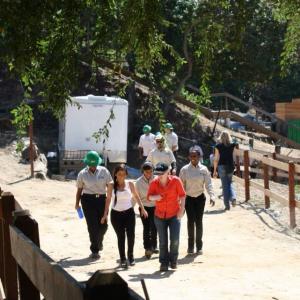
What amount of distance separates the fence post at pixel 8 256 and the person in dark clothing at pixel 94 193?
540cm

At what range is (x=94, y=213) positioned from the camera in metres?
11.1

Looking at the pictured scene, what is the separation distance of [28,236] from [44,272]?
969 millimetres

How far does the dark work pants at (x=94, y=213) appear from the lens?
11031 mm

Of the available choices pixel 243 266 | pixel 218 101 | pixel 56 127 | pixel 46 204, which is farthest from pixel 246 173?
pixel 218 101

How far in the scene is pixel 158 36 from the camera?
609cm

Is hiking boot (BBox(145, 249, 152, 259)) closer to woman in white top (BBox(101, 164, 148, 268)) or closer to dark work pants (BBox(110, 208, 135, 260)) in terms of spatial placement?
woman in white top (BBox(101, 164, 148, 268))

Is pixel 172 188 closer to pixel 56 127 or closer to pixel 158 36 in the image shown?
pixel 158 36

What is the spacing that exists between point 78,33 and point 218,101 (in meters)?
35.6

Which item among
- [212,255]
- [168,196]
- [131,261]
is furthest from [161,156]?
[168,196]

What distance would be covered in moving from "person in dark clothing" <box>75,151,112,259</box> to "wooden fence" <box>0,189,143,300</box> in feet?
16.1

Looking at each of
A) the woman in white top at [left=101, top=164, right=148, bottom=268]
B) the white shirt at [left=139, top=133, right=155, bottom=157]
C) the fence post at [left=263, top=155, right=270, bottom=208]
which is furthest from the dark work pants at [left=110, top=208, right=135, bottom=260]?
the white shirt at [left=139, top=133, right=155, bottom=157]

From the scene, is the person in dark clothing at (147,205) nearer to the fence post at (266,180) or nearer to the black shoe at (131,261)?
the black shoe at (131,261)

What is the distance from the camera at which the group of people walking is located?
1014 centimetres

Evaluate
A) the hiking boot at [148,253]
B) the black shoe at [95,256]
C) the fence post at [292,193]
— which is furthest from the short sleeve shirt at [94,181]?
the fence post at [292,193]
